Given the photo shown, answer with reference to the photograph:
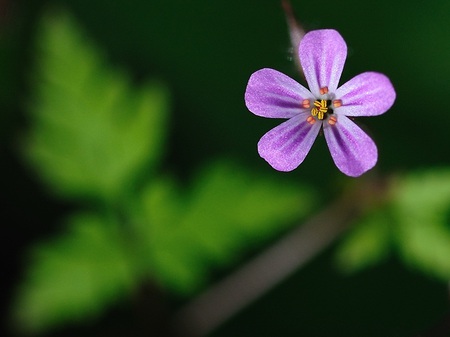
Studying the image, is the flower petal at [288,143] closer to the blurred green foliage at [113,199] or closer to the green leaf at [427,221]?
the green leaf at [427,221]

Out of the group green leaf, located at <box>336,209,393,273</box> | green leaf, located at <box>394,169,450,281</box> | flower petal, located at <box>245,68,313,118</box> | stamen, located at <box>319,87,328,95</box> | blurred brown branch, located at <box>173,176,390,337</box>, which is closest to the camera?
flower petal, located at <box>245,68,313,118</box>

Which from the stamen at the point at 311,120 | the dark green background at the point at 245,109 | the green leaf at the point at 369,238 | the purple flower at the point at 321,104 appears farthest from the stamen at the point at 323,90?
the dark green background at the point at 245,109

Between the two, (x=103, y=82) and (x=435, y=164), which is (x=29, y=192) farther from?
(x=435, y=164)

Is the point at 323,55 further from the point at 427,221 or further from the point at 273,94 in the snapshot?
the point at 427,221

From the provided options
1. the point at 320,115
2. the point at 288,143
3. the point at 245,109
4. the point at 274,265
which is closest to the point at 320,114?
the point at 320,115

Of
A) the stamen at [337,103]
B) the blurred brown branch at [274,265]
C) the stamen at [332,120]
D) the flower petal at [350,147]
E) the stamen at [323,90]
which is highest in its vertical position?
the blurred brown branch at [274,265]

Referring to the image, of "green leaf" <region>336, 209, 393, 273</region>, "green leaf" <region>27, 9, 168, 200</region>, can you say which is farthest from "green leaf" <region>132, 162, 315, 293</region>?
"green leaf" <region>336, 209, 393, 273</region>

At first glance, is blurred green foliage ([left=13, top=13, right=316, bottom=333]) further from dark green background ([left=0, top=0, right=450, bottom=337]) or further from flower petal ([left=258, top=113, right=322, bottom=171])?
flower petal ([left=258, top=113, right=322, bottom=171])
